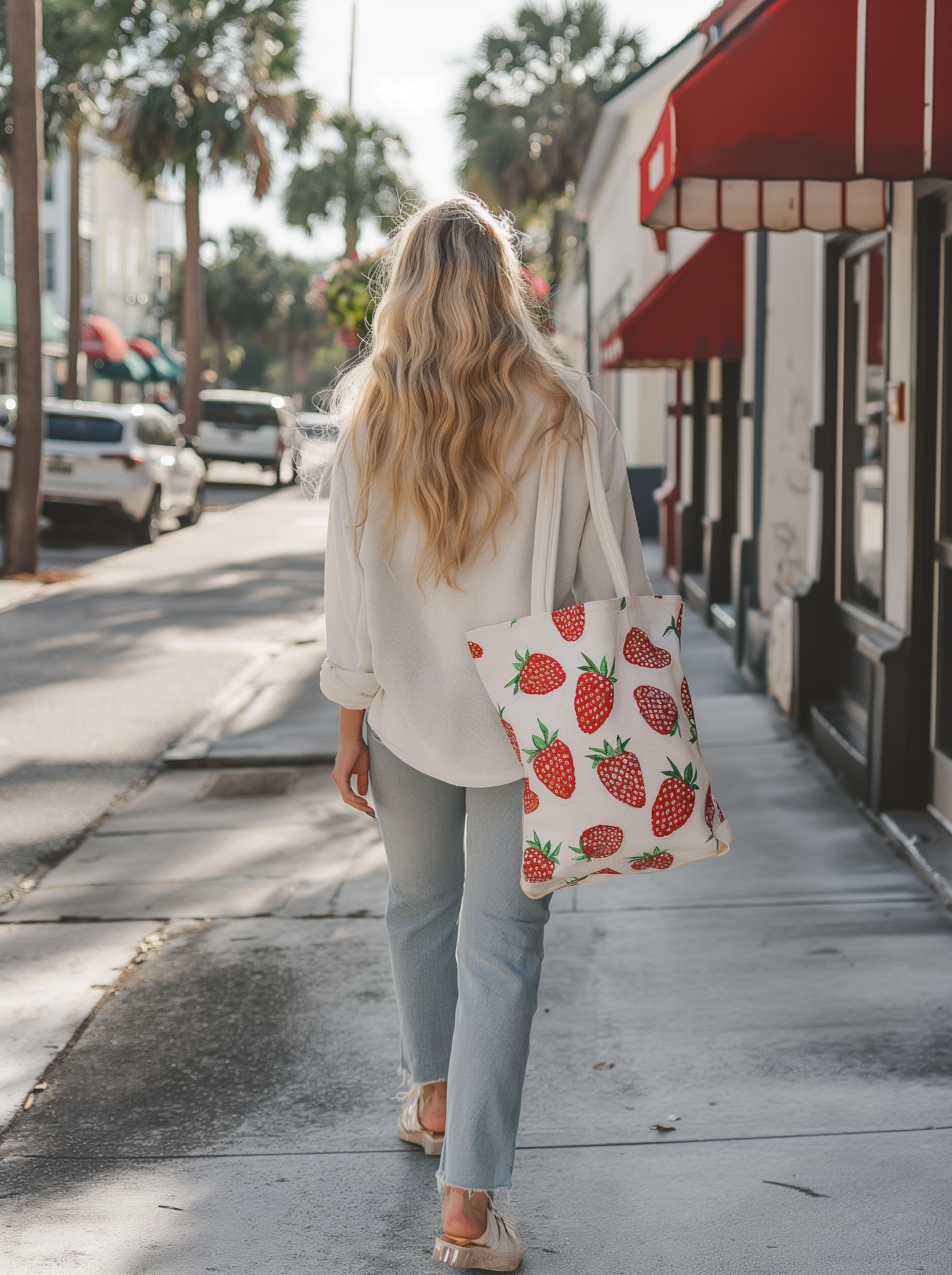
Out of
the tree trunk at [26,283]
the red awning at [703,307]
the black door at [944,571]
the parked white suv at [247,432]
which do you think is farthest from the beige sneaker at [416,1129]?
the parked white suv at [247,432]

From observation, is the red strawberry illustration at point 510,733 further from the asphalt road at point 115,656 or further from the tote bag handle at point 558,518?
the asphalt road at point 115,656

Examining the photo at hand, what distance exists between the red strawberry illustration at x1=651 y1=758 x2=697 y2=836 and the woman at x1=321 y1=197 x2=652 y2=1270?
0.25 metres

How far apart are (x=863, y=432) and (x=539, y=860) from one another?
489 cm

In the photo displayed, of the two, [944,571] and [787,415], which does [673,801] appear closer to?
[944,571]

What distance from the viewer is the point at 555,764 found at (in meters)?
2.40

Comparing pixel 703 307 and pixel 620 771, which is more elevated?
pixel 703 307

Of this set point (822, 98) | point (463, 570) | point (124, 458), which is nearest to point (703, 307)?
point (822, 98)

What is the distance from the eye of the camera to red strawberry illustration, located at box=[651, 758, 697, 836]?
7.94 ft

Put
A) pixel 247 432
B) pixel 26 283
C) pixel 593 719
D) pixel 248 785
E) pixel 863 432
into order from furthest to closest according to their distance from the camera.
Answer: pixel 247 432 → pixel 26 283 → pixel 863 432 → pixel 248 785 → pixel 593 719

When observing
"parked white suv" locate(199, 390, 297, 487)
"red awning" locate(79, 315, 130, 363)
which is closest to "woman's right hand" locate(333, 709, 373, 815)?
"parked white suv" locate(199, 390, 297, 487)

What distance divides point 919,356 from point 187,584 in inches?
379

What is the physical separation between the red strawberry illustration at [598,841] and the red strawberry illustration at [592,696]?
163 millimetres

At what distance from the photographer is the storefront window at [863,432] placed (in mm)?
6426

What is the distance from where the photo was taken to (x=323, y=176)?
142 feet
